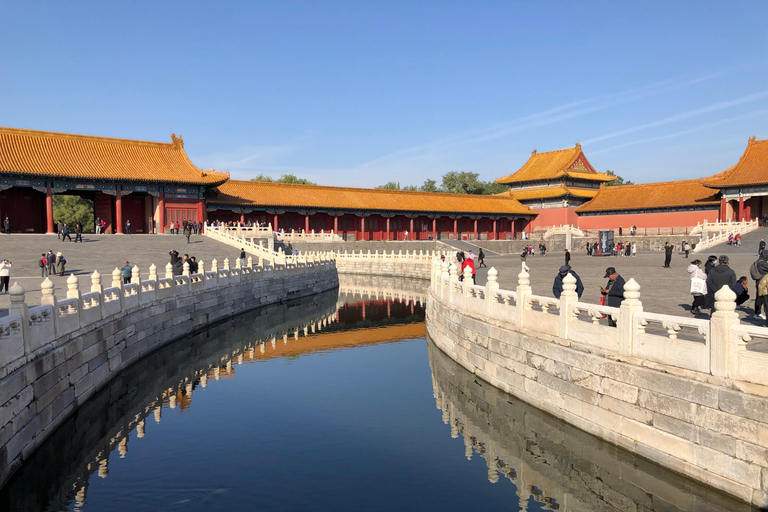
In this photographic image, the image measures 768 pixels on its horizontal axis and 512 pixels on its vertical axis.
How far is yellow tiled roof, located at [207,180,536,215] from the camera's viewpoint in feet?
145

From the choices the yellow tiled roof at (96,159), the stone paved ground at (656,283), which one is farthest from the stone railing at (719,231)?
the yellow tiled roof at (96,159)

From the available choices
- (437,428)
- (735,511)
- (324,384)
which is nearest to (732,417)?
(735,511)

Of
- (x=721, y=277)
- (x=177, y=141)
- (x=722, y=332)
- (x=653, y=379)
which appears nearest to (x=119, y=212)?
(x=177, y=141)

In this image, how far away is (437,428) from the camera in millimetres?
10258

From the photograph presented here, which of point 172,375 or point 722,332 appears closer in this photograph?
point 722,332

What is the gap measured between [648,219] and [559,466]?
46.7 meters

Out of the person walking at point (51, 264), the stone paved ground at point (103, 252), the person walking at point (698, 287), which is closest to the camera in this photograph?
the person walking at point (698, 287)

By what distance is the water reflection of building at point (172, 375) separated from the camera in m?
7.91

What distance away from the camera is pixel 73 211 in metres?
60.1

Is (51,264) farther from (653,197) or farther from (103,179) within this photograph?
(653,197)

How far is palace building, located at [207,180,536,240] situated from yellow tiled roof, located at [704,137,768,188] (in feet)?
57.6

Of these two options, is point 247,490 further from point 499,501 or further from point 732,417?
point 732,417

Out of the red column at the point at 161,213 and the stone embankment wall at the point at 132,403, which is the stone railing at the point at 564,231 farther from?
the stone embankment wall at the point at 132,403

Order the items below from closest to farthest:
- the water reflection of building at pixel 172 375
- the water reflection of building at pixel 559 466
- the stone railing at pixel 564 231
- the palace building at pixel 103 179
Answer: the water reflection of building at pixel 559 466 → the water reflection of building at pixel 172 375 → the palace building at pixel 103 179 → the stone railing at pixel 564 231
